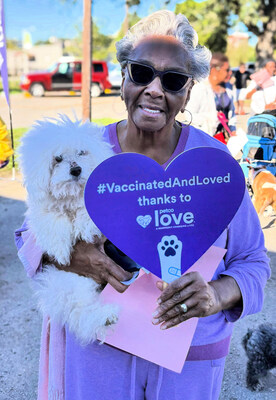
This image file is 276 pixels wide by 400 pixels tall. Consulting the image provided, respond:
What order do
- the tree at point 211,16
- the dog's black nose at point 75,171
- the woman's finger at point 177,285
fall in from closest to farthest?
the woman's finger at point 177,285 < the dog's black nose at point 75,171 < the tree at point 211,16

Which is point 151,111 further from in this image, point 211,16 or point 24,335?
point 211,16

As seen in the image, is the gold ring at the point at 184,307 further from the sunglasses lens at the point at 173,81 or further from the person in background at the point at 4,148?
the person in background at the point at 4,148

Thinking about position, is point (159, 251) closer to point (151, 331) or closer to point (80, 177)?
point (151, 331)

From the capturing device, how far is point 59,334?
4.49ft

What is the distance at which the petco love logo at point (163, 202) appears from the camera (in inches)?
39.9

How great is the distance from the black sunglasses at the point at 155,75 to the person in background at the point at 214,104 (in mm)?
4067

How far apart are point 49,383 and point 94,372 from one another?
24 cm

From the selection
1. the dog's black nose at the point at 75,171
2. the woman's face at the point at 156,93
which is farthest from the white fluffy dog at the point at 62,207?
the woman's face at the point at 156,93

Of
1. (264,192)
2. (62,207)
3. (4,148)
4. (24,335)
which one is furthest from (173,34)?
(4,148)

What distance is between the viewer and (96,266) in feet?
4.11

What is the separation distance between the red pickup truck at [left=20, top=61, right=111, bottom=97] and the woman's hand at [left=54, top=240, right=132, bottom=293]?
20.7 m

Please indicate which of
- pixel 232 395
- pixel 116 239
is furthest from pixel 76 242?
pixel 232 395

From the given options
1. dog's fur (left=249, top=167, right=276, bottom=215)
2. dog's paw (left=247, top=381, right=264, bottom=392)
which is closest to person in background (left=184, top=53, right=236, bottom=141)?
dog's fur (left=249, top=167, right=276, bottom=215)

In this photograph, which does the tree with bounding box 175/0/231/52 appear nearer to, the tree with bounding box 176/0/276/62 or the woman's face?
the tree with bounding box 176/0/276/62
